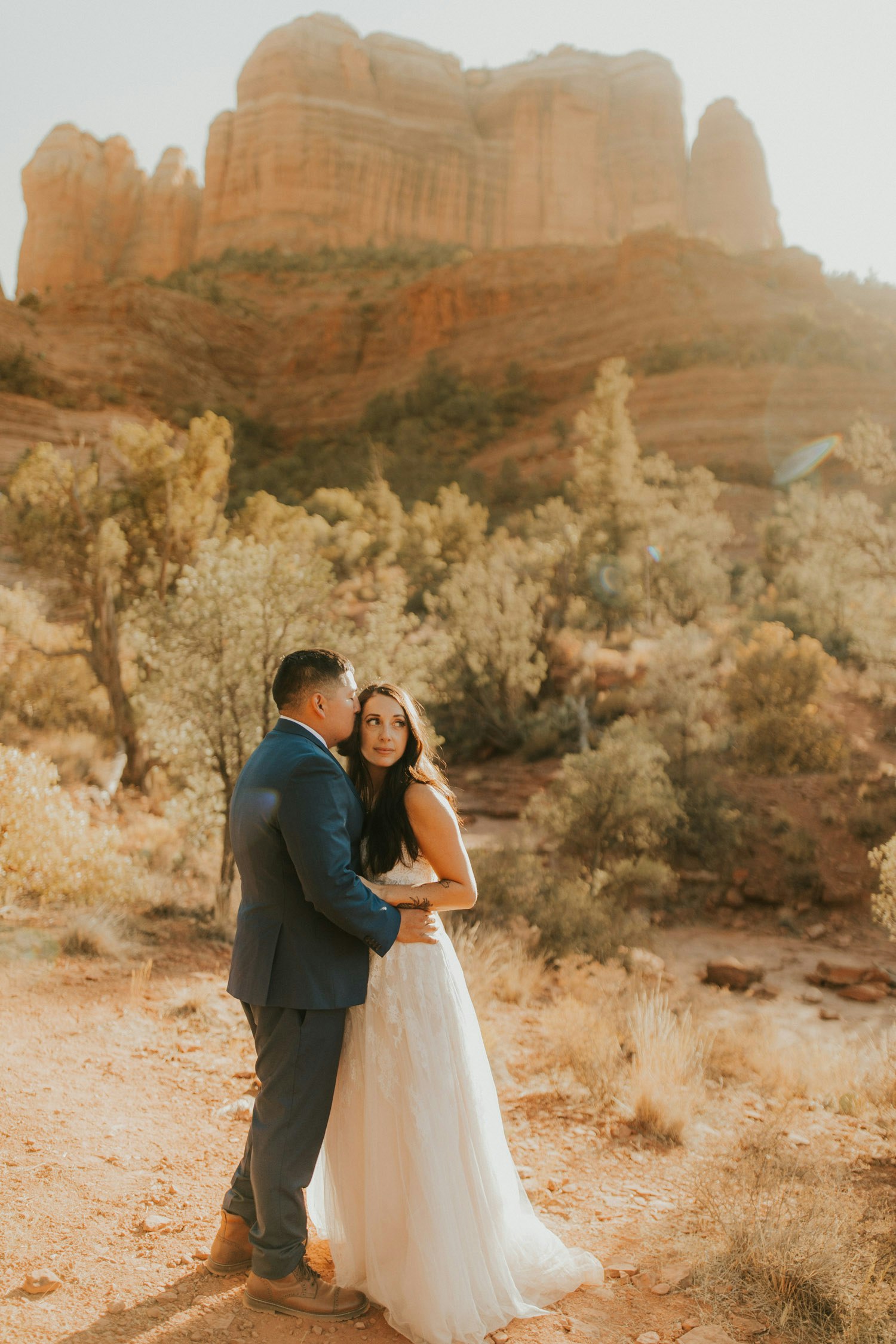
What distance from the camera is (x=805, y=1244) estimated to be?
2.95 meters

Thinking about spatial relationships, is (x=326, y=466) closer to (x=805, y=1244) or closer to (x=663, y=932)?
(x=663, y=932)

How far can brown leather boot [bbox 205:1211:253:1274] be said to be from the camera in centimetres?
282

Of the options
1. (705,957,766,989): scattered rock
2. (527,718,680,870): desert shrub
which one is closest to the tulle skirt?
(705,957,766,989): scattered rock

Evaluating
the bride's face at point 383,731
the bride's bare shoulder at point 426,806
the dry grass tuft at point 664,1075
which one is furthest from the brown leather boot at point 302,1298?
the dry grass tuft at point 664,1075

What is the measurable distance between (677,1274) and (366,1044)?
5.25 ft

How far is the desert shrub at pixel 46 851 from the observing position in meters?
7.06

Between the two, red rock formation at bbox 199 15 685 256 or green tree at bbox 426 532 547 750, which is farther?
red rock formation at bbox 199 15 685 256

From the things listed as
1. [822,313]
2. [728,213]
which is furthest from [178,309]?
[728,213]

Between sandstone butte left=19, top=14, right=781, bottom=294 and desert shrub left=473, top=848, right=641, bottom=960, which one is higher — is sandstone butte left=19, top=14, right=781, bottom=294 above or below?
above

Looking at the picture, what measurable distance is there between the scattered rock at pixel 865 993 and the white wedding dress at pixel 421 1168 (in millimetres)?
7694

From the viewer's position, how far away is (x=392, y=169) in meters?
74.2

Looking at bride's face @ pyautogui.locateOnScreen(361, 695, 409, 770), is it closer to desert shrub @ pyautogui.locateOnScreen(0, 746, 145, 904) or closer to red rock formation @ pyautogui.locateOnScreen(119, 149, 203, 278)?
desert shrub @ pyautogui.locateOnScreen(0, 746, 145, 904)

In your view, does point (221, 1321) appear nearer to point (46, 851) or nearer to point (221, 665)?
point (46, 851)

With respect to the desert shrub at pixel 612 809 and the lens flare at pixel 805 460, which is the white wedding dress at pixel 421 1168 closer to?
the desert shrub at pixel 612 809
